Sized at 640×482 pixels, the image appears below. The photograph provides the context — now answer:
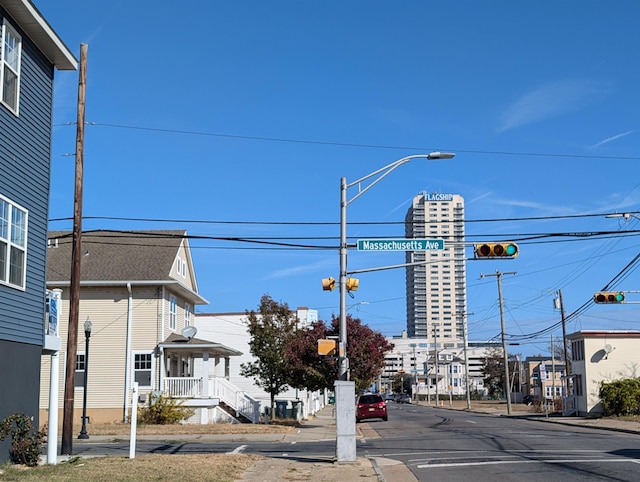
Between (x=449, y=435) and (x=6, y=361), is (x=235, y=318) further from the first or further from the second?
(x=6, y=361)

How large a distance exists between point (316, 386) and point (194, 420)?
584cm

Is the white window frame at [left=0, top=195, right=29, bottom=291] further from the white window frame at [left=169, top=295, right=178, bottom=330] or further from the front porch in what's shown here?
the white window frame at [left=169, top=295, right=178, bottom=330]

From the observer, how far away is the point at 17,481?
44.2 ft

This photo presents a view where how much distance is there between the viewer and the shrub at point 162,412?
1396 inches

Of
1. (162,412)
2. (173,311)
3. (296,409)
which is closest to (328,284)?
(162,412)

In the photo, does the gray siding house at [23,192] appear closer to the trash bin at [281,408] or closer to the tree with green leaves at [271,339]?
the tree with green leaves at [271,339]

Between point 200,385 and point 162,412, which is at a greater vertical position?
A: point 200,385

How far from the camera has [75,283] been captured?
68.1 feet

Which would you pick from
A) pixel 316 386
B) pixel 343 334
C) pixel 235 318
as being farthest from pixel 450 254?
pixel 343 334

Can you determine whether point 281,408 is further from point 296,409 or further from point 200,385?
point 200,385

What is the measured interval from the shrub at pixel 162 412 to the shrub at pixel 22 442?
61.6 feet

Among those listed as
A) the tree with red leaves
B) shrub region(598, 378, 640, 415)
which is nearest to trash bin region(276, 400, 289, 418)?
the tree with red leaves

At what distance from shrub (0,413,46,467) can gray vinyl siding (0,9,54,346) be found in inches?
67.3

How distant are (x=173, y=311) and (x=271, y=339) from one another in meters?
5.22
